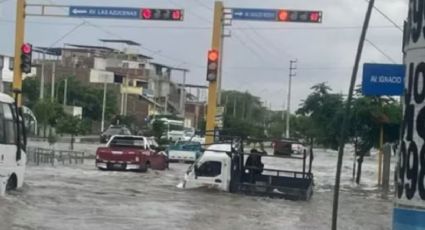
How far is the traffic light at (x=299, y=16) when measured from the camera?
31406 millimetres

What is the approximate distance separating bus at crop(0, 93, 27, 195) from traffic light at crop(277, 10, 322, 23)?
475 inches

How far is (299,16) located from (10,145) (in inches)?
530

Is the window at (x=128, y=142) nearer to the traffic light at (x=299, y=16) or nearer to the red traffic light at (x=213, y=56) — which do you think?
the red traffic light at (x=213, y=56)

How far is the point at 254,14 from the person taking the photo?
33.3 metres

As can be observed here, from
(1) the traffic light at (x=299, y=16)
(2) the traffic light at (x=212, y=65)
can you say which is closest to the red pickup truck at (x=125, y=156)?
(2) the traffic light at (x=212, y=65)

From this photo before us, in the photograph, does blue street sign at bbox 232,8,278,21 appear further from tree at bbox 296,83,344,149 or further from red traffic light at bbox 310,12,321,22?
tree at bbox 296,83,344,149

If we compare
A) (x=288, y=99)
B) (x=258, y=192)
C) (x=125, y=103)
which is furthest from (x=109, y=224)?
(x=125, y=103)

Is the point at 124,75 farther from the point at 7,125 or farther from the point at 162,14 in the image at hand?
the point at 7,125

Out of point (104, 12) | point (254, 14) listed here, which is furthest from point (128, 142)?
point (254, 14)

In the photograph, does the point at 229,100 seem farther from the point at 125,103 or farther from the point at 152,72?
the point at 125,103

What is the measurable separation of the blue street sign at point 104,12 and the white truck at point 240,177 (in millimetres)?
6319

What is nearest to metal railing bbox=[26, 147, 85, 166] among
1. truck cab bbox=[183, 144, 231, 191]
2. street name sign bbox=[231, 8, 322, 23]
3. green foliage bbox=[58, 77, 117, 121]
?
street name sign bbox=[231, 8, 322, 23]

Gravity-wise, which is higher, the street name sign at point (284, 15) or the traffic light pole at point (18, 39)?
the street name sign at point (284, 15)

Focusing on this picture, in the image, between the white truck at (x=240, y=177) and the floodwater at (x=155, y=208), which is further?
the white truck at (x=240, y=177)
